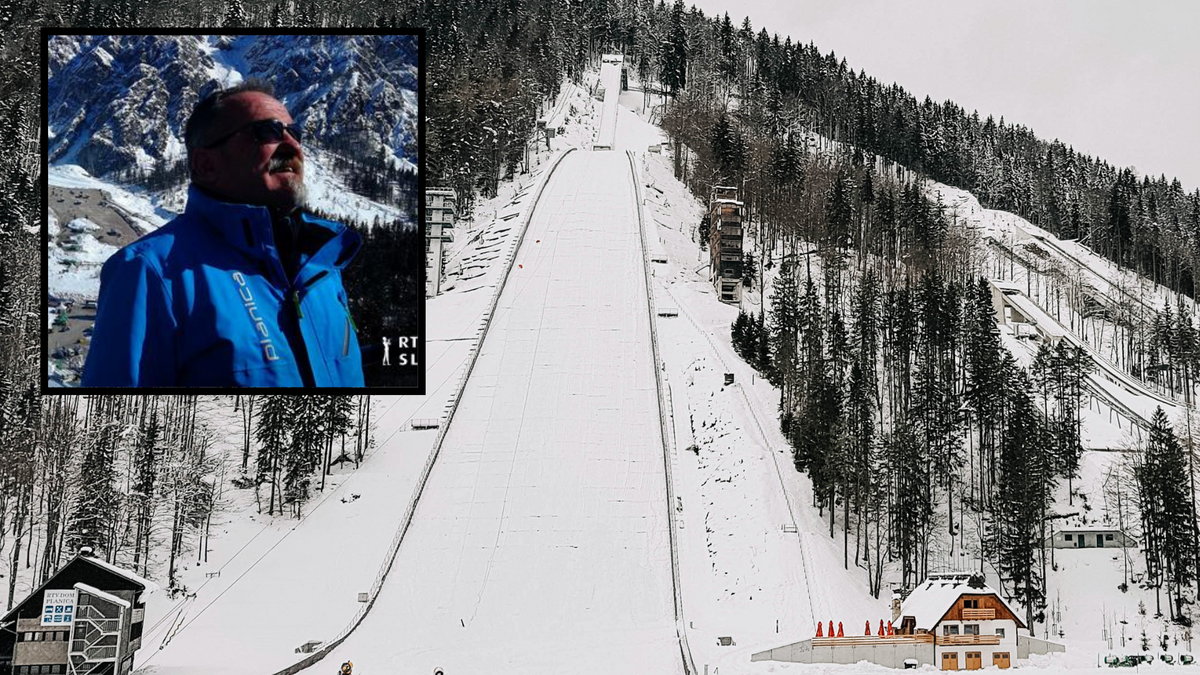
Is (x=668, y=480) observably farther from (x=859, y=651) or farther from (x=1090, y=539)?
(x=1090, y=539)

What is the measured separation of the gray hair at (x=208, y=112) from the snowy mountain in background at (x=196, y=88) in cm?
11

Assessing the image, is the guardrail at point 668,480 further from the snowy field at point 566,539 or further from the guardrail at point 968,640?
the guardrail at point 968,640

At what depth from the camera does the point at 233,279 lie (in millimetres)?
13375

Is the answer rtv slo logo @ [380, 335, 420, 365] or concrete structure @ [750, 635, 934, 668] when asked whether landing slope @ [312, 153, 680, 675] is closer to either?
concrete structure @ [750, 635, 934, 668]

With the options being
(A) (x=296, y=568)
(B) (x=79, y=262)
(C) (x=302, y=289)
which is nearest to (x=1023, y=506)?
(A) (x=296, y=568)

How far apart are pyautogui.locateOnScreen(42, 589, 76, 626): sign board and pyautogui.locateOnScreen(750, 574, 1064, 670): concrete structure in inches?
539

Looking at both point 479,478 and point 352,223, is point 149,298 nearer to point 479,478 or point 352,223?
point 352,223

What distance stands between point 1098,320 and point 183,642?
184 ft

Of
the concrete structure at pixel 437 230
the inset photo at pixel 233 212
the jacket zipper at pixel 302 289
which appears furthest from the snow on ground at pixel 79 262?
the concrete structure at pixel 437 230

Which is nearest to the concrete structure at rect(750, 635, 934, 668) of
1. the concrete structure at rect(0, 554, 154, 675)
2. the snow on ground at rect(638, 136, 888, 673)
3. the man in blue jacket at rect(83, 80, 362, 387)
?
the snow on ground at rect(638, 136, 888, 673)

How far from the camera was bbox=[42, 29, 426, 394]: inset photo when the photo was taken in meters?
13.6

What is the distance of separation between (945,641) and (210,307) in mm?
19130

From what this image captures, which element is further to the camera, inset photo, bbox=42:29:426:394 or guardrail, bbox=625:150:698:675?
guardrail, bbox=625:150:698:675

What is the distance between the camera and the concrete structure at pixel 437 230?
48.9m
